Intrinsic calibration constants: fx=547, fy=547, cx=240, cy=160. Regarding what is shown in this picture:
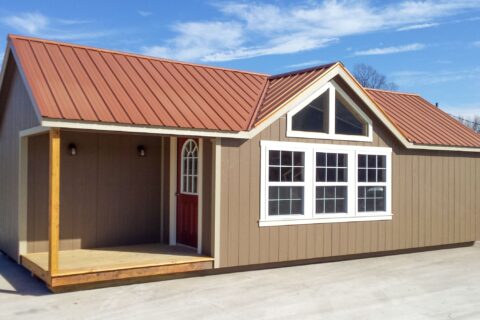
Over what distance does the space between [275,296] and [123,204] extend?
389 cm

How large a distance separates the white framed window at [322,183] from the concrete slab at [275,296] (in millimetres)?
1064

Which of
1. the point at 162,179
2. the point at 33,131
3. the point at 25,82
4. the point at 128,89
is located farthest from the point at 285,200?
the point at 25,82

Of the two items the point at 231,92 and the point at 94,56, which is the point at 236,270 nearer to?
the point at 231,92

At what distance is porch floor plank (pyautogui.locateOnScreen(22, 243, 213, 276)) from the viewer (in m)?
8.01

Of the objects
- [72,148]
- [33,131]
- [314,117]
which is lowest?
[72,148]

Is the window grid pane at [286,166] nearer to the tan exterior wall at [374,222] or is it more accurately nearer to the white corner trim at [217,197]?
the tan exterior wall at [374,222]

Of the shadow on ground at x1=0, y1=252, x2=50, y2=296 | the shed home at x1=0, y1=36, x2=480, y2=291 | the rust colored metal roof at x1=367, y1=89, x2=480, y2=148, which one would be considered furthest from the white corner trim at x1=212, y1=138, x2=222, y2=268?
the rust colored metal roof at x1=367, y1=89, x2=480, y2=148

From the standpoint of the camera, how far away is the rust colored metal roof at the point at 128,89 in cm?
803

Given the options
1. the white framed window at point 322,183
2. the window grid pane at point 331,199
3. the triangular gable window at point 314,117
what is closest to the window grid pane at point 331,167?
the white framed window at point 322,183

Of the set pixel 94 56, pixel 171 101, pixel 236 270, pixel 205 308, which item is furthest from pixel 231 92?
pixel 205 308

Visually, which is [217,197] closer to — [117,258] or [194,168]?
[194,168]

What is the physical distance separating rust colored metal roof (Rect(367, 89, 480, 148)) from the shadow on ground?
7.37m

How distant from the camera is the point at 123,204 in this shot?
10.4m

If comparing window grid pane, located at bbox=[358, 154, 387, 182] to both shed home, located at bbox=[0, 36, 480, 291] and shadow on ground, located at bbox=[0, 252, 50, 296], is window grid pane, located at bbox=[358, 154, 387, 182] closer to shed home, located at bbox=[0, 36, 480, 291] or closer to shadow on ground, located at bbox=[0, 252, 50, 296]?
shed home, located at bbox=[0, 36, 480, 291]
